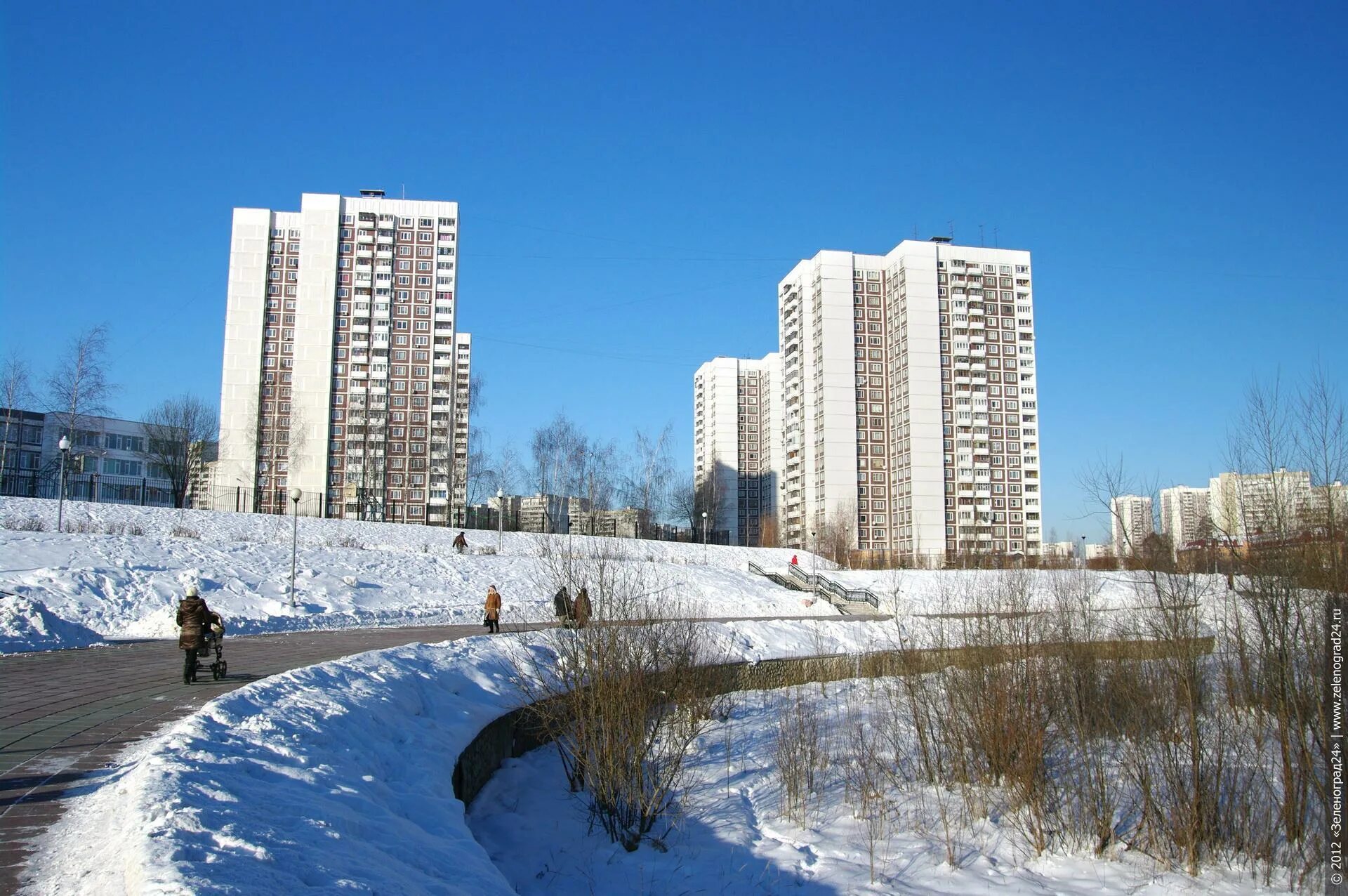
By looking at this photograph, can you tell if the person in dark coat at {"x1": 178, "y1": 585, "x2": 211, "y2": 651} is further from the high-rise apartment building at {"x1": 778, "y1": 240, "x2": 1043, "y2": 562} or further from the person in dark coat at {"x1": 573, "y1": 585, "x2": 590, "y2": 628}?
the high-rise apartment building at {"x1": 778, "y1": 240, "x2": 1043, "y2": 562}

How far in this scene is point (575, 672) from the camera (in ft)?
35.2

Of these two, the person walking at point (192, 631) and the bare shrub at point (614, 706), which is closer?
the bare shrub at point (614, 706)

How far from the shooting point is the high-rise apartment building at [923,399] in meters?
83.9

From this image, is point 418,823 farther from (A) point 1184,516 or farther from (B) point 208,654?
(A) point 1184,516

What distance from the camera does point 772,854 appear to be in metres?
11.1

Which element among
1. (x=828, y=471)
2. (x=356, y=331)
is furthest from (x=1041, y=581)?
(x=356, y=331)

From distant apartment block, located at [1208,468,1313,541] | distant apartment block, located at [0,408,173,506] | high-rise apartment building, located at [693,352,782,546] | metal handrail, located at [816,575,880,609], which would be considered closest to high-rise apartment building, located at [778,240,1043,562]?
high-rise apartment building, located at [693,352,782,546]

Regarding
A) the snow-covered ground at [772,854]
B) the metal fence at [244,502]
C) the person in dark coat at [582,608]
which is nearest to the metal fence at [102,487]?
the metal fence at [244,502]

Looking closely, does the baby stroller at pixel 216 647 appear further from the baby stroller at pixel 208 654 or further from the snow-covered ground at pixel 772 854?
the snow-covered ground at pixel 772 854

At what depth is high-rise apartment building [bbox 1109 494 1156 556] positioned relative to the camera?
1121 centimetres

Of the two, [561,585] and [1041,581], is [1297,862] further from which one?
[561,585]

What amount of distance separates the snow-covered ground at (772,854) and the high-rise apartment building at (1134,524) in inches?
147

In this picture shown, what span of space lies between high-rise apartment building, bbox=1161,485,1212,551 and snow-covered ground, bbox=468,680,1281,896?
152 inches

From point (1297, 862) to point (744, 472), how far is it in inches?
4448
